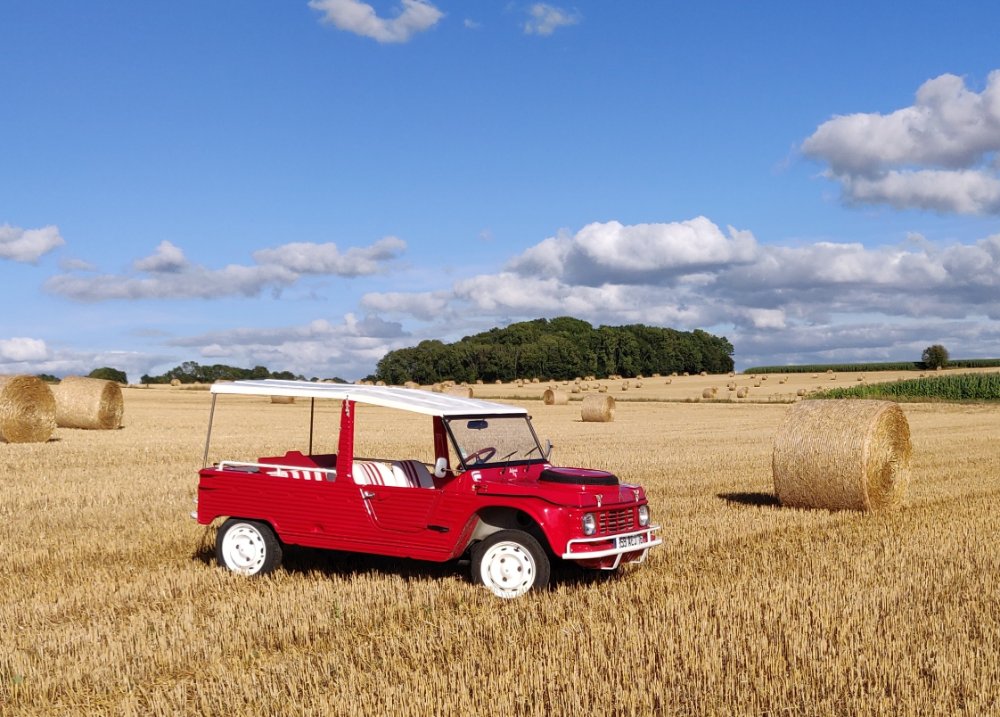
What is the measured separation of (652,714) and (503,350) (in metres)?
105

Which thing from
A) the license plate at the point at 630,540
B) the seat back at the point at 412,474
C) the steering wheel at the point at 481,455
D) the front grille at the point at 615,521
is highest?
the steering wheel at the point at 481,455

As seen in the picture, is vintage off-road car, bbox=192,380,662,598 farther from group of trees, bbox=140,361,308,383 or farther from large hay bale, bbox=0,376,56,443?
group of trees, bbox=140,361,308,383

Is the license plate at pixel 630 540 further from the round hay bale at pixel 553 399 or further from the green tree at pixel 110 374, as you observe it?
the green tree at pixel 110 374

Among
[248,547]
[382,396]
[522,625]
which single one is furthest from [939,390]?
[522,625]

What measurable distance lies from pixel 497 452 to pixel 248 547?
238 centimetres

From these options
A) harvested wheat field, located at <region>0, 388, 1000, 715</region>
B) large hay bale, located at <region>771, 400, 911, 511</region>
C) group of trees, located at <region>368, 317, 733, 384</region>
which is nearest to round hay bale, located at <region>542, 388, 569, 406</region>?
large hay bale, located at <region>771, 400, 911, 511</region>

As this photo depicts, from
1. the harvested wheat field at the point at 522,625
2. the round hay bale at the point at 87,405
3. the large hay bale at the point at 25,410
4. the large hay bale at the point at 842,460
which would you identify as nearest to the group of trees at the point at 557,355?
the round hay bale at the point at 87,405

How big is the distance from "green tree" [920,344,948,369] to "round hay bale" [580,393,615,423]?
49.9 m

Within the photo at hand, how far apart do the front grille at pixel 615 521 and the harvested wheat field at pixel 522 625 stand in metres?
0.48

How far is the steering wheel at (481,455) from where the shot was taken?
8711 millimetres

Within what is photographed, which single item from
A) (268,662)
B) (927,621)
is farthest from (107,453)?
(927,621)

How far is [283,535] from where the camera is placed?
9047mm

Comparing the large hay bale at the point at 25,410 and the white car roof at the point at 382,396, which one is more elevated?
the white car roof at the point at 382,396

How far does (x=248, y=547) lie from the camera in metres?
9.30
